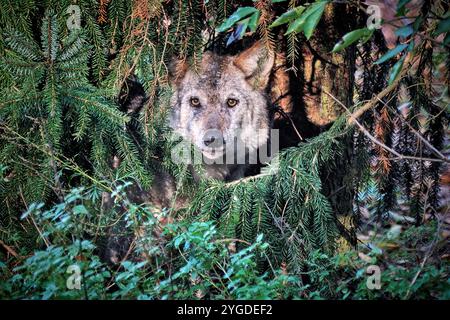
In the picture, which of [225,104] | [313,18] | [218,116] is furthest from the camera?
[225,104]

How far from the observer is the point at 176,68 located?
3873mm

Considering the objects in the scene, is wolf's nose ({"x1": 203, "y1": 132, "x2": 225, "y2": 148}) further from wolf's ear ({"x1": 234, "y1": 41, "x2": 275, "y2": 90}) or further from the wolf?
wolf's ear ({"x1": 234, "y1": 41, "x2": 275, "y2": 90})

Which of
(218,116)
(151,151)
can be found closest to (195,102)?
(218,116)

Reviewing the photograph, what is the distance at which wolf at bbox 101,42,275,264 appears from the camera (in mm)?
4242

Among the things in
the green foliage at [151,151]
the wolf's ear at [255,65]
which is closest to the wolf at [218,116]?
the wolf's ear at [255,65]

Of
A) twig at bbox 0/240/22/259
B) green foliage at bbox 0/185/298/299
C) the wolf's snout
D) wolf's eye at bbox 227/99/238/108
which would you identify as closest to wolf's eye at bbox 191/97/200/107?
wolf's eye at bbox 227/99/238/108

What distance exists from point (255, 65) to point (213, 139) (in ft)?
2.45

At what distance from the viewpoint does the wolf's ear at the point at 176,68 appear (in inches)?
145

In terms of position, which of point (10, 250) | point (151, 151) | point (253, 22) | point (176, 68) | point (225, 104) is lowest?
point (10, 250)

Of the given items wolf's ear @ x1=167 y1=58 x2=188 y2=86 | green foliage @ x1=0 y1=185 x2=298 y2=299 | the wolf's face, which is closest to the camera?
green foliage @ x1=0 y1=185 x2=298 y2=299

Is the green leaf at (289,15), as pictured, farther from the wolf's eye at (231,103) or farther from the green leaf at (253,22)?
the wolf's eye at (231,103)

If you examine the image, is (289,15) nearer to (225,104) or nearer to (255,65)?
(255,65)

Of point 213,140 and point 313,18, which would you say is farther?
point 213,140
